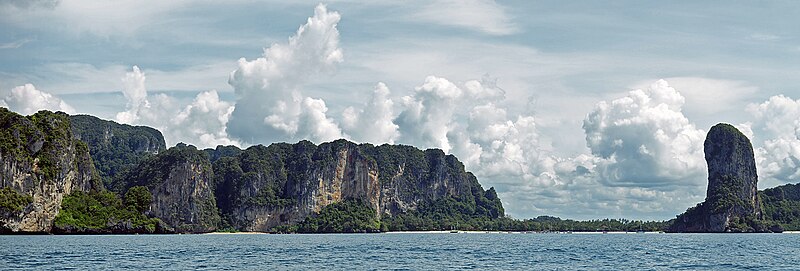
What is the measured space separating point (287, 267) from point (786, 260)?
5565 cm

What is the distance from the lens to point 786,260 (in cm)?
9700

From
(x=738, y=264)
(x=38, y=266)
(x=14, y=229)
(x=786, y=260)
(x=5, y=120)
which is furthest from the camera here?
(x=5, y=120)

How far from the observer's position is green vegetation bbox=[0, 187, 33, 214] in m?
179

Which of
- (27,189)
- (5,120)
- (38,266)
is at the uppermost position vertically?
(5,120)

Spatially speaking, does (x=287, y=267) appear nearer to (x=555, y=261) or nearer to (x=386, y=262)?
(x=386, y=262)

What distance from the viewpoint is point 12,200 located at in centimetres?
18250

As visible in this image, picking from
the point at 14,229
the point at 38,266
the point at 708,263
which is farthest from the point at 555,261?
the point at 14,229

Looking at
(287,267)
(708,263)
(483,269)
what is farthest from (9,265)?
(708,263)

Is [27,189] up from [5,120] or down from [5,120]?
down

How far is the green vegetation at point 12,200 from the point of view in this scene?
589 ft

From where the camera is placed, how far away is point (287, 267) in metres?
83.2

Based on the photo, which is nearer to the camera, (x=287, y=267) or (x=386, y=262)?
(x=287, y=267)

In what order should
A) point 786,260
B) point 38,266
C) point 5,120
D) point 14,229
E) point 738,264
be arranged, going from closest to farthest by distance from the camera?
1. point 38,266
2. point 738,264
3. point 786,260
4. point 14,229
5. point 5,120

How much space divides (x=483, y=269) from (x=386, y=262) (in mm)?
14115
